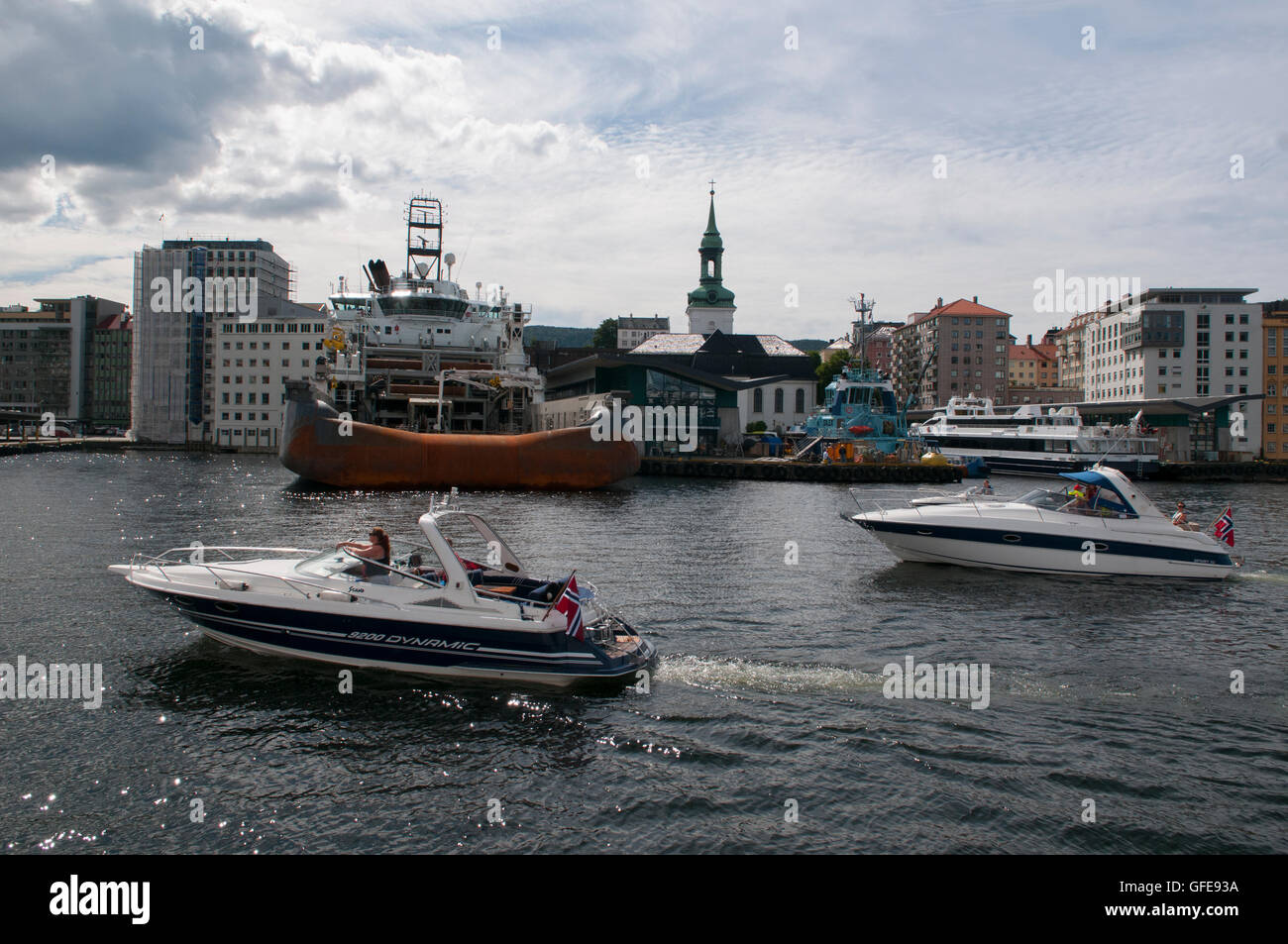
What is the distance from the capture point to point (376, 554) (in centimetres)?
1212

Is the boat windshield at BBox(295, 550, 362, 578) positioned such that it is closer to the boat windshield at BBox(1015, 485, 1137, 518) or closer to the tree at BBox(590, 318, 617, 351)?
the boat windshield at BBox(1015, 485, 1137, 518)

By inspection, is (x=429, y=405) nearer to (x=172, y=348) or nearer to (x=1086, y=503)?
(x=1086, y=503)

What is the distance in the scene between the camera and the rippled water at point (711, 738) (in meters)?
8.16

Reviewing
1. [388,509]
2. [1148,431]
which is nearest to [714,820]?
[388,509]

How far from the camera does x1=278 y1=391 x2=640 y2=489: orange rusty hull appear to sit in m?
38.8

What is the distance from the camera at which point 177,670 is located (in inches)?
473

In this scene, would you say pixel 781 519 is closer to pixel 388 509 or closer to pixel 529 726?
pixel 388 509
